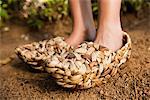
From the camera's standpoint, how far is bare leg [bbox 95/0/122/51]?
1767 mm

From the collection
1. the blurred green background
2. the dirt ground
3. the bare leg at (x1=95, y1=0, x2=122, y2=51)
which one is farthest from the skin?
the blurred green background

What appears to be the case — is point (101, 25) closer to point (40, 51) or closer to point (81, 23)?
point (81, 23)

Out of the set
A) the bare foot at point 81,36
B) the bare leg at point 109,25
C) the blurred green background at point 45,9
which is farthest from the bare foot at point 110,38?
the blurred green background at point 45,9

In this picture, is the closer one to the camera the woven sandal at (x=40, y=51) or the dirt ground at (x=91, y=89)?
the dirt ground at (x=91, y=89)

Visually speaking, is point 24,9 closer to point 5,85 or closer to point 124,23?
point 124,23

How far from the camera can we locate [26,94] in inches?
67.6

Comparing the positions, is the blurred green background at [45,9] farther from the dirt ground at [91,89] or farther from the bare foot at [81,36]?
the bare foot at [81,36]

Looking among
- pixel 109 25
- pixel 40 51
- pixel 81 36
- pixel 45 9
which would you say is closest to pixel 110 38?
pixel 109 25

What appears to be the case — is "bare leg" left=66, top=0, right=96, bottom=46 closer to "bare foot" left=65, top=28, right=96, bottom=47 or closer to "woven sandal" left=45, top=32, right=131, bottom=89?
"bare foot" left=65, top=28, right=96, bottom=47

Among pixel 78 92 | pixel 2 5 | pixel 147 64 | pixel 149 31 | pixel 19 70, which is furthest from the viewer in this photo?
pixel 2 5

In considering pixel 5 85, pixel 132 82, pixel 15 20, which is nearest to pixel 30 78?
pixel 5 85

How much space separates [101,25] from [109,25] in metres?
0.04

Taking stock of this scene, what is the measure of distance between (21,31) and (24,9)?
18cm

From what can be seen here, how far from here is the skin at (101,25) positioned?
1.77 m
